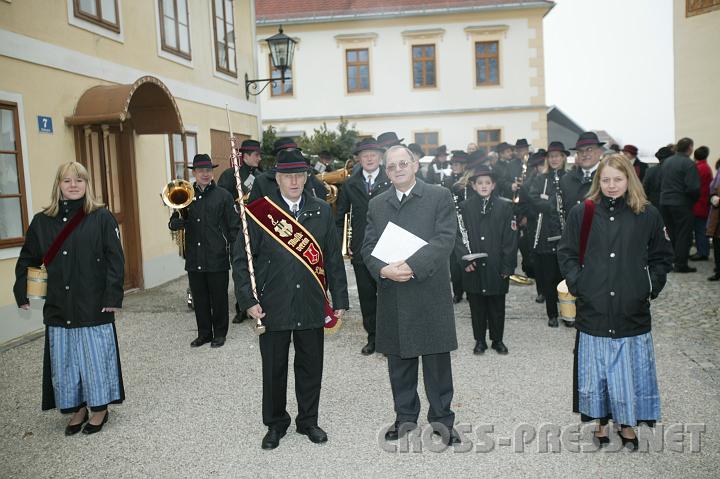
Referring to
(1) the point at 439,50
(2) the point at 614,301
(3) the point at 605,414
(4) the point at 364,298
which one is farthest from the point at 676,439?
(1) the point at 439,50

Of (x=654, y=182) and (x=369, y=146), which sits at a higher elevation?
(x=369, y=146)

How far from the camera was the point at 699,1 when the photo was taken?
48.8 ft

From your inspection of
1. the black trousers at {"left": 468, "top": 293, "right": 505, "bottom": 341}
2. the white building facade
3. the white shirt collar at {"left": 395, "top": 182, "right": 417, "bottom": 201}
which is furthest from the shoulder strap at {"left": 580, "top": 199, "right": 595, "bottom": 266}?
the white building facade

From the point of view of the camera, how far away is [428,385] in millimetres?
4527

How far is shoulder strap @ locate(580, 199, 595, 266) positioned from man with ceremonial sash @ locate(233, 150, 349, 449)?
1.69m

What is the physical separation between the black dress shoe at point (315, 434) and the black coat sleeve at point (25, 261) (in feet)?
7.65

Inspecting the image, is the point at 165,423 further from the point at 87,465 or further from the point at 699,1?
the point at 699,1

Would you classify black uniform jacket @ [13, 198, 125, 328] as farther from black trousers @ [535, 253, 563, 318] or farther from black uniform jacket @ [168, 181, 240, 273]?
black trousers @ [535, 253, 563, 318]

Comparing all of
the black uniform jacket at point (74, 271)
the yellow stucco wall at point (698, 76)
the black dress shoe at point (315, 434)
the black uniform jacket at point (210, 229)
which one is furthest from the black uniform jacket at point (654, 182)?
the black uniform jacket at point (74, 271)

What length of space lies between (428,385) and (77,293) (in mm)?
2671

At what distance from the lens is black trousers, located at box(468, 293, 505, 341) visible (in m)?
6.62

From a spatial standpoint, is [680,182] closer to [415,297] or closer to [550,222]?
[550,222]

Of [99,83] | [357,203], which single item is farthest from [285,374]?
[99,83]

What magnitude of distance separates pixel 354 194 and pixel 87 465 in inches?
144
